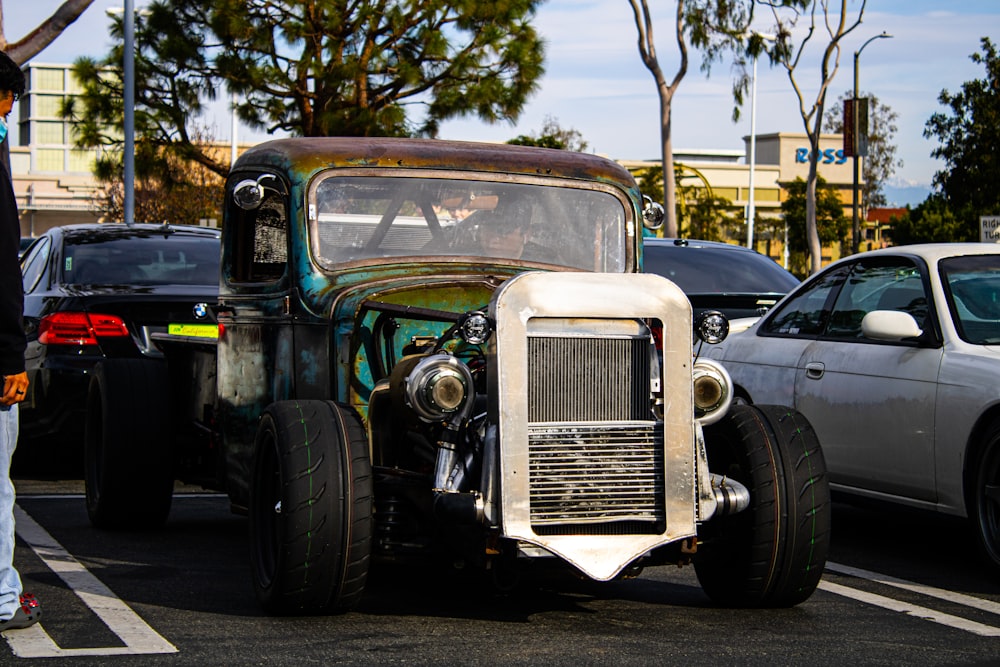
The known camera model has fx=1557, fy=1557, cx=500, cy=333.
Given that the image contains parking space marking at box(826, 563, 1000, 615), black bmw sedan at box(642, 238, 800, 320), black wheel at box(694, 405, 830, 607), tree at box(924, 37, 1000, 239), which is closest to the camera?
black wheel at box(694, 405, 830, 607)

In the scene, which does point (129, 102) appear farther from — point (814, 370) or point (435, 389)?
point (435, 389)

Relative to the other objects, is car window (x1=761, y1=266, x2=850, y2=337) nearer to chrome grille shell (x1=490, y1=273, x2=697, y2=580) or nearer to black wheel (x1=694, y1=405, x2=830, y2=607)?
black wheel (x1=694, y1=405, x2=830, y2=607)

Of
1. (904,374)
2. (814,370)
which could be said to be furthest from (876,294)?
(904,374)

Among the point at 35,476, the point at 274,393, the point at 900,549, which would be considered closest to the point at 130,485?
the point at 274,393

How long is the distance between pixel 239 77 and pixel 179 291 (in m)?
17.6

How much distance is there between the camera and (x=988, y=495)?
6.98 meters

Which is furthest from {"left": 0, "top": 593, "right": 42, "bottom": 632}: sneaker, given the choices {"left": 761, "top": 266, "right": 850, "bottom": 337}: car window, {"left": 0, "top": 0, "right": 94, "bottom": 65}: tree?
{"left": 0, "top": 0, "right": 94, "bottom": 65}: tree

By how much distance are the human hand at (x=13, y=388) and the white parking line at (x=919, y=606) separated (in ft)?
11.3

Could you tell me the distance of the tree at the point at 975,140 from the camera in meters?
34.1

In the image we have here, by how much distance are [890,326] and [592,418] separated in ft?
8.33

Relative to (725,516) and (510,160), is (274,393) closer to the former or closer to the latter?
(510,160)

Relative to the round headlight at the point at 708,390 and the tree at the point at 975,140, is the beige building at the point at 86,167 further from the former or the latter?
the round headlight at the point at 708,390

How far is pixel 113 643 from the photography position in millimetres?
5348

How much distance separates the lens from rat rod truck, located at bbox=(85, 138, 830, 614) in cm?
545
